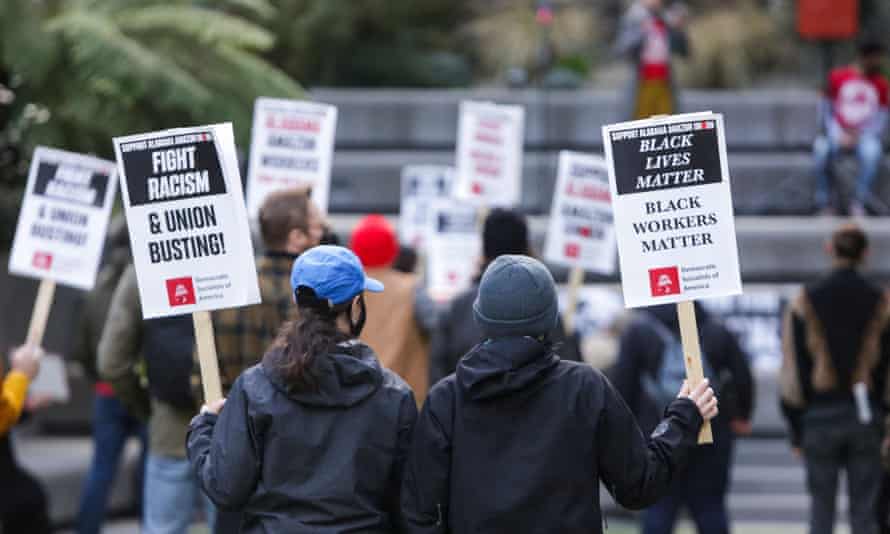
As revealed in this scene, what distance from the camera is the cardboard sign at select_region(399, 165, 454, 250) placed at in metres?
15.0

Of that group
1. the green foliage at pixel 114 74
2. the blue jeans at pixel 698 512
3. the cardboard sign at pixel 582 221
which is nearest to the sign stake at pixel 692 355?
the blue jeans at pixel 698 512

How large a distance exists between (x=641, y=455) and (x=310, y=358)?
0.96 meters

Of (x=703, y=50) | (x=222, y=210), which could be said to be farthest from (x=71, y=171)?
(x=703, y=50)

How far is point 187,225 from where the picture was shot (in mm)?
6070

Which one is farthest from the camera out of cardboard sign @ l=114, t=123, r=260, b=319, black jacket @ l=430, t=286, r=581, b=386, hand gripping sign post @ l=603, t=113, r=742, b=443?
black jacket @ l=430, t=286, r=581, b=386

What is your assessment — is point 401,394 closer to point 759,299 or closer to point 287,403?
point 287,403

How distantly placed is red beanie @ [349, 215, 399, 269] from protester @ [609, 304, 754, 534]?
155cm

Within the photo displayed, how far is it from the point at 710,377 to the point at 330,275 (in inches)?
174

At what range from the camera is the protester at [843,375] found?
9172 millimetres

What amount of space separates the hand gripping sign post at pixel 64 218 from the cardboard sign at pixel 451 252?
224 inches

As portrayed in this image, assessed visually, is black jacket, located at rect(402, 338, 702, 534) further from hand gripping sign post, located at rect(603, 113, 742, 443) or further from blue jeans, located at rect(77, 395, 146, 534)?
blue jeans, located at rect(77, 395, 146, 534)

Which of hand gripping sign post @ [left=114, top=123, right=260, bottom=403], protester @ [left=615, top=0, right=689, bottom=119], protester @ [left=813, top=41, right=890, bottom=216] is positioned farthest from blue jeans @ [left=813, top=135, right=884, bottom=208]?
hand gripping sign post @ [left=114, top=123, right=260, bottom=403]

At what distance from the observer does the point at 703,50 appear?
2183 cm

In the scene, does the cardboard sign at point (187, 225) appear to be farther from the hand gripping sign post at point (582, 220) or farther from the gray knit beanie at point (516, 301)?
the hand gripping sign post at point (582, 220)
